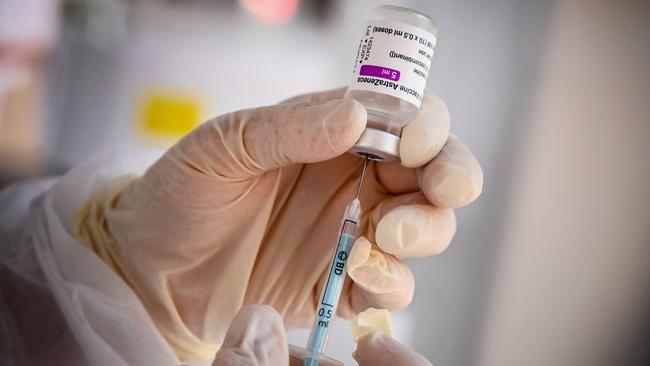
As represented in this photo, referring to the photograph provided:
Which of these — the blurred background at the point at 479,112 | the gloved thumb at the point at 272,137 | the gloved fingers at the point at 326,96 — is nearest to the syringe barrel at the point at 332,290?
the gloved thumb at the point at 272,137

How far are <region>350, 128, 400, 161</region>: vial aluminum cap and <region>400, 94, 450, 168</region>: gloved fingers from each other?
0.01 m

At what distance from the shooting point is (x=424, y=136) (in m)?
0.90

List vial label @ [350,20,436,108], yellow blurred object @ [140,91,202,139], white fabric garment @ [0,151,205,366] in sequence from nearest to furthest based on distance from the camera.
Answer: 1. vial label @ [350,20,436,108]
2. white fabric garment @ [0,151,205,366]
3. yellow blurred object @ [140,91,202,139]

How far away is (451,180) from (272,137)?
25cm

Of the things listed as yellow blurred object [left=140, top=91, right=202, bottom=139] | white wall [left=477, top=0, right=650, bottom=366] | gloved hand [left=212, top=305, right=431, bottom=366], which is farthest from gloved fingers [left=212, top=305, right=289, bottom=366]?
yellow blurred object [left=140, top=91, right=202, bottom=139]

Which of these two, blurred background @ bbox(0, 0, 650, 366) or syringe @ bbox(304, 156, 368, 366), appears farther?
blurred background @ bbox(0, 0, 650, 366)

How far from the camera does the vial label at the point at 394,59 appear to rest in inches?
33.4

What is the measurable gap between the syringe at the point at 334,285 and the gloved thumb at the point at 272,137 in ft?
0.30

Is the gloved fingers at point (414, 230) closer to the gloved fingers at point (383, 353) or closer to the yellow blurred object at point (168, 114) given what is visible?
the gloved fingers at point (383, 353)

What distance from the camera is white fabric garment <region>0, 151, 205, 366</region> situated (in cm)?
95

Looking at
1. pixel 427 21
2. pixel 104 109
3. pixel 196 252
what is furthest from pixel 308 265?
pixel 104 109

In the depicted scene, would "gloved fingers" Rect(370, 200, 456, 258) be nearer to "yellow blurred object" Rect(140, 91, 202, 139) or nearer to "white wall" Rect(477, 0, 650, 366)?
"white wall" Rect(477, 0, 650, 366)

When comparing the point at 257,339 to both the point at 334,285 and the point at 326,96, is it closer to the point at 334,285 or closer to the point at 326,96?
the point at 334,285

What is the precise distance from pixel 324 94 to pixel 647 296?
0.90 meters
